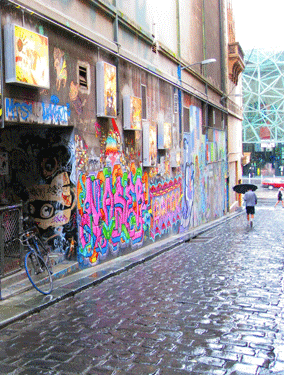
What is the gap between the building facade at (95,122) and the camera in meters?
7.75

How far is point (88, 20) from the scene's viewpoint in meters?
9.95

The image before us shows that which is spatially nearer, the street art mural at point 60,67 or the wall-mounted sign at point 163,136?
the street art mural at point 60,67

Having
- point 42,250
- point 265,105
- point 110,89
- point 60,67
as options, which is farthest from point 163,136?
point 265,105

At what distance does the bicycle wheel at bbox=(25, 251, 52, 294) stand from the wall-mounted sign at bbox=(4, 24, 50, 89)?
286 centimetres

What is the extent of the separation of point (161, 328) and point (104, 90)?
19.2 feet

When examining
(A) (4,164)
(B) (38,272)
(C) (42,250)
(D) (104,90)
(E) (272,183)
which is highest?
(D) (104,90)

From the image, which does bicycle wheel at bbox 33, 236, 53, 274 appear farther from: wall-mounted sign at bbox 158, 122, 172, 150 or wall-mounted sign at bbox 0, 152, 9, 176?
wall-mounted sign at bbox 158, 122, 172, 150

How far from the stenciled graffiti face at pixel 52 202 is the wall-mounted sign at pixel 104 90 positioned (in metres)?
1.87

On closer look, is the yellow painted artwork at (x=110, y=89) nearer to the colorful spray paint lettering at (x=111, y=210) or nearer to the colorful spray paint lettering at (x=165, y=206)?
the colorful spray paint lettering at (x=111, y=210)

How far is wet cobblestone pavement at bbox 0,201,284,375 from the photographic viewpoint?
15.7 feet

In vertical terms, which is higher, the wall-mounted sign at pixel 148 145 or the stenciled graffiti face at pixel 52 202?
the wall-mounted sign at pixel 148 145

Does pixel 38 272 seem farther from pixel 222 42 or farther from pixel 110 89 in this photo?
pixel 222 42

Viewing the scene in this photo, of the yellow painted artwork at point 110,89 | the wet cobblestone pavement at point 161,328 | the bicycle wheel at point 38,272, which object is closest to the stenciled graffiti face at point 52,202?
the bicycle wheel at point 38,272

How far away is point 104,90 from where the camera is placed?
10055 mm
